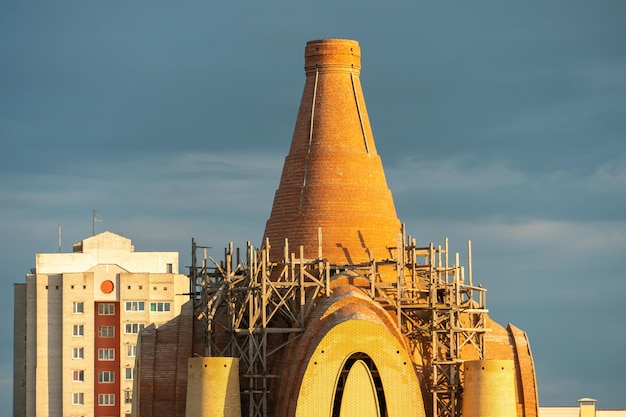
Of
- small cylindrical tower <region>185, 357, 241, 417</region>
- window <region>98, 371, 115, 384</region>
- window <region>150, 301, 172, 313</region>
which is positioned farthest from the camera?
window <region>150, 301, 172, 313</region>

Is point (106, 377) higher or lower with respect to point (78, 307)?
lower

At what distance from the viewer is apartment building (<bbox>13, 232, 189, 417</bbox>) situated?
106312 mm

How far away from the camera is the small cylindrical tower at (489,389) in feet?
182

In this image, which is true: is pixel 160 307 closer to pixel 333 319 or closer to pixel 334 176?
pixel 334 176

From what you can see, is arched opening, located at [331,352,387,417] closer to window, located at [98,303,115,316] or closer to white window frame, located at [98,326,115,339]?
white window frame, located at [98,326,115,339]

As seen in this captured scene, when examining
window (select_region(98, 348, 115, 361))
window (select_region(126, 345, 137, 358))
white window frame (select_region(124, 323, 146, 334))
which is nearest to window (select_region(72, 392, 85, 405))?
window (select_region(98, 348, 115, 361))

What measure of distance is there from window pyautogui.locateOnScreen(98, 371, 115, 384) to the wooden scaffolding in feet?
159

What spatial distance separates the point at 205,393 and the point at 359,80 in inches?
547

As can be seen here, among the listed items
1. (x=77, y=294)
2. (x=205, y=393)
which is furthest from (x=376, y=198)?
(x=77, y=294)

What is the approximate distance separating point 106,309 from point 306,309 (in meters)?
53.2

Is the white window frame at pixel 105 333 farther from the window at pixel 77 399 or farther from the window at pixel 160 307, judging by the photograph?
the window at pixel 77 399

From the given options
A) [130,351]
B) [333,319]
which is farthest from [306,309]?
[130,351]

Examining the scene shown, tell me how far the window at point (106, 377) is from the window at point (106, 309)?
155 inches

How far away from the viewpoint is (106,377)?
106688mm
